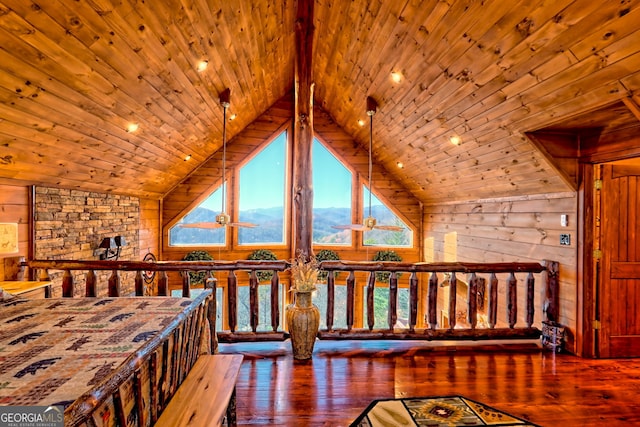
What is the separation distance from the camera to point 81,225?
4.40m

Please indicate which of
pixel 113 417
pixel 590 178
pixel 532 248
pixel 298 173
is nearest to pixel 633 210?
pixel 590 178

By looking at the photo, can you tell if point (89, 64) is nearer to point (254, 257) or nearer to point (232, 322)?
point (232, 322)

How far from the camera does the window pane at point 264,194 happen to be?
23.4ft

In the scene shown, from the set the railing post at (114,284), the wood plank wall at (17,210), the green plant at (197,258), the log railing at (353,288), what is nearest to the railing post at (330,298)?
the log railing at (353,288)

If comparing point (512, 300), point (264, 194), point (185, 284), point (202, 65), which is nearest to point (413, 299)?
point (512, 300)

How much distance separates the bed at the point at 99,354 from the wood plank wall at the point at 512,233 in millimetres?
3512

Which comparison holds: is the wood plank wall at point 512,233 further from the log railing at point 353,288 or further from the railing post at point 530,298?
the railing post at point 530,298

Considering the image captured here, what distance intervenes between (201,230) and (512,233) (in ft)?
18.2

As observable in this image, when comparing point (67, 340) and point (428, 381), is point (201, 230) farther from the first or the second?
point (67, 340)

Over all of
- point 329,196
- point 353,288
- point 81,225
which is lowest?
point 353,288

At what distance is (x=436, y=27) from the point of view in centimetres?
285

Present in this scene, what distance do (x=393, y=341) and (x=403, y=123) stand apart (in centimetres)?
286

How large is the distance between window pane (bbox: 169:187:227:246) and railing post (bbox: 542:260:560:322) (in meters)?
5.49

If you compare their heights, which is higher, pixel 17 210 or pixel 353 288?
pixel 17 210
